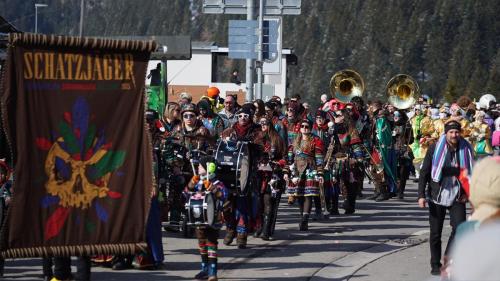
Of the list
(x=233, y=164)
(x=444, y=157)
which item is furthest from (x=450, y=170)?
(x=233, y=164)

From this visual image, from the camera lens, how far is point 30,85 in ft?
30.2

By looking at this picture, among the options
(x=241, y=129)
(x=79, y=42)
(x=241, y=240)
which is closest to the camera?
(x=79, y=42)

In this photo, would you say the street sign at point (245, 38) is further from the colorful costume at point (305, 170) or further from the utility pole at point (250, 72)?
the colorful costume at point (305, 170)

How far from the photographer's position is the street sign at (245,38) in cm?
2719

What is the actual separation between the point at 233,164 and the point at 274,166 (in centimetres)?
177

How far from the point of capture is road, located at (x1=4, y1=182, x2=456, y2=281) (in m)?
12.4

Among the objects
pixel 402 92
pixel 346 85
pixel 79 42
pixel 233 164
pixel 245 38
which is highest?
pixel 245 38

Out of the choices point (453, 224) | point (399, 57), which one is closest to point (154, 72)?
point (453, 224)

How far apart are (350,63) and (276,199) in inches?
3709

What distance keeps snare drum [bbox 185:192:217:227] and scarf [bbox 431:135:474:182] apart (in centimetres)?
238

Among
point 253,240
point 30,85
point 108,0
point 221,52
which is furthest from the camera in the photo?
point 108,0

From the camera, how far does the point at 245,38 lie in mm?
27328

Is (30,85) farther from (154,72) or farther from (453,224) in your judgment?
(154,72)

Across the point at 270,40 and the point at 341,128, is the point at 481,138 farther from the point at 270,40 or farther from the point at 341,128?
the point at 270,40
